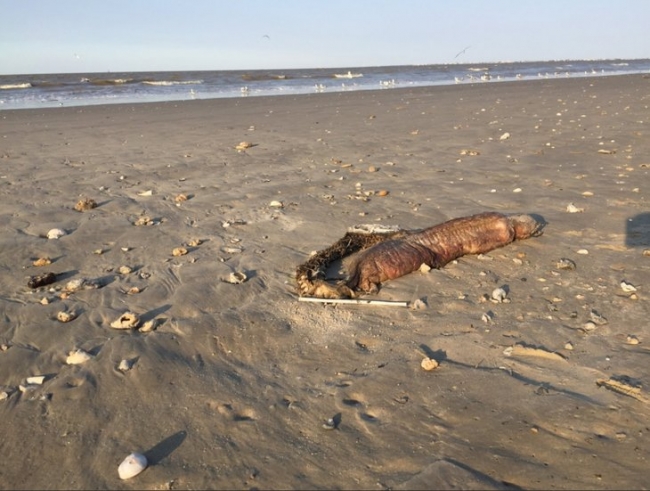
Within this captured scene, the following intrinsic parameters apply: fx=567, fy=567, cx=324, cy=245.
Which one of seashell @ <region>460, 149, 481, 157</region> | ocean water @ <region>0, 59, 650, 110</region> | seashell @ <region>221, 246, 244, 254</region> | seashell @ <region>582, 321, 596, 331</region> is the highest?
ocean water @ <region>0, 59, 650, 110</region>

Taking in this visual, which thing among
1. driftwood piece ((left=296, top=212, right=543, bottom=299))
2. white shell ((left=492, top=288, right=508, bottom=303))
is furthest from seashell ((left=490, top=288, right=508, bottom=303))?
driftwood piece ((left=296, top=212, right=543, bottom=299))

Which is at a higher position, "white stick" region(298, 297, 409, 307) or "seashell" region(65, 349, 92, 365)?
"white stick" region(298, 297, 409, 307)

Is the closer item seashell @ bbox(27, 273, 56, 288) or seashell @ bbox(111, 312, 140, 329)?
seashell @ bbox(111, 312, 140, 329)

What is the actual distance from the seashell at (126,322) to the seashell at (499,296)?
101 inches

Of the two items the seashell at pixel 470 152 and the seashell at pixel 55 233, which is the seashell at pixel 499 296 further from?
the seashell at pixel 470 152

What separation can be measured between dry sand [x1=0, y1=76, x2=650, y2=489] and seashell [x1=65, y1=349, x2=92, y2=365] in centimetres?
4

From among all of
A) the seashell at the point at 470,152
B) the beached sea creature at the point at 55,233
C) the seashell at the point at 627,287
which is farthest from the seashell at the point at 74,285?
the seashell at the point at 470,152

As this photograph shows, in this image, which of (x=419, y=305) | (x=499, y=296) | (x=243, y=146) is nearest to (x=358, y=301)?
(x=419, y=305)

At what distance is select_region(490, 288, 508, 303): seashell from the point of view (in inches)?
166

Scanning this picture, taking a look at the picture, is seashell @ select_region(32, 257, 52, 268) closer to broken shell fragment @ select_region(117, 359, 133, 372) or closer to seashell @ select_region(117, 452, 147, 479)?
broken shell fragment @ select_region(117, 359, 133, 372)

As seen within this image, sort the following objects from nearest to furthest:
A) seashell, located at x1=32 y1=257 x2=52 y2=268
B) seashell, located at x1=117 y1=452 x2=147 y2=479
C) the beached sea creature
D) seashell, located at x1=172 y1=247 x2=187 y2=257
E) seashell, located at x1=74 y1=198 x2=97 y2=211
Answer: seashell, located at x1=117 y1=452 x2=147 y2=479
seashell, located at x1=32 y1=257 x2=52 y2=268
seashell, located at x1=172 y1=247 x2=187 y2=257
the beached sea creature
seashell, located at x1=74 y1=198 x2=97 y2=211

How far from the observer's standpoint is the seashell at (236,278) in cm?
459

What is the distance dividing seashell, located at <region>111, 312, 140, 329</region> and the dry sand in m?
0.06

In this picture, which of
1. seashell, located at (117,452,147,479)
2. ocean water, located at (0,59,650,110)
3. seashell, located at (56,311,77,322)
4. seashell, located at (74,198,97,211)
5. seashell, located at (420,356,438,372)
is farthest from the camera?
ocean water, located at (0,59,650,110)
